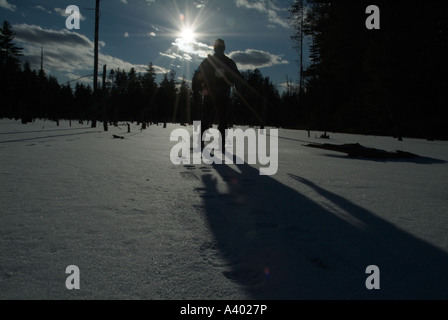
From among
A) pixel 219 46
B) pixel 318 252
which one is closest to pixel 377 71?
pixel 219 46

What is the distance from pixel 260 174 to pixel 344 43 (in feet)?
79.1

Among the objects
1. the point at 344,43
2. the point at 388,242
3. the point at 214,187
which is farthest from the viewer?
the point at 344,43

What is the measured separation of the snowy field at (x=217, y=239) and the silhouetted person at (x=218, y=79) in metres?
3.30

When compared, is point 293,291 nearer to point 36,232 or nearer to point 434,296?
point 434,296

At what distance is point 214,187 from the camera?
2418 millimetres

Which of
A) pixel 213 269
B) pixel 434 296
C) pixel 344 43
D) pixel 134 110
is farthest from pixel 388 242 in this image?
pixel 134 110

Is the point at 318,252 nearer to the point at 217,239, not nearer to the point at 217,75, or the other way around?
the point at 217,239

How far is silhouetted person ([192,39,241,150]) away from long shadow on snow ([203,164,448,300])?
3.79 metres

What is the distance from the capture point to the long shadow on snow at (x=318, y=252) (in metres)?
0.88

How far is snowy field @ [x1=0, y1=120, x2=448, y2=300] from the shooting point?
0.88 m

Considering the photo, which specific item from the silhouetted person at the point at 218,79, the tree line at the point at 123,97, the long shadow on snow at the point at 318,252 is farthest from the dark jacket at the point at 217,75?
the tree line at the point at 123,97

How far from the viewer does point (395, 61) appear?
16.9 meters

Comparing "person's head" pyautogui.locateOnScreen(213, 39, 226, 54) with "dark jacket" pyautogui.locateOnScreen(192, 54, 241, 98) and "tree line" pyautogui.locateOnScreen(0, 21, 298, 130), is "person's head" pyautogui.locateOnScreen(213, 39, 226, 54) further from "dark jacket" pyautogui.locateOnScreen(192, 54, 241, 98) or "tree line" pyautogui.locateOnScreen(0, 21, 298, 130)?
"tree line" pyautogui.locateOnScreen(0, 21, 298, 130)

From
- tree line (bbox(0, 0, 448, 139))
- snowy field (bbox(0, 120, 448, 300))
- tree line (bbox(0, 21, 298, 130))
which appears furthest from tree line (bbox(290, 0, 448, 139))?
tree line (bbox(0, 21, 298, 130))
